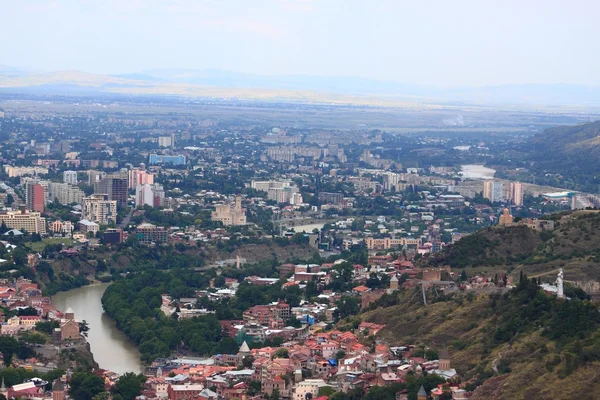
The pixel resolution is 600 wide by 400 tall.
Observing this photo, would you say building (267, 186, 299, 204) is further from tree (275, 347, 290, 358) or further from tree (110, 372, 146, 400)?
tree (110, 372, 146, 400)

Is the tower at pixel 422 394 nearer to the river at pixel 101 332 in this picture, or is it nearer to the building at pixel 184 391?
the building at pixel 184 391

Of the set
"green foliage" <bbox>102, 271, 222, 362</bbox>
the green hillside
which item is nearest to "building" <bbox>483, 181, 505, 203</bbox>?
"green foliage" <bbox>102, 271, 222, 362</bbox>

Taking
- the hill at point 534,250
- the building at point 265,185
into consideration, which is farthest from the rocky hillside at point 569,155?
the hill at point 534,250

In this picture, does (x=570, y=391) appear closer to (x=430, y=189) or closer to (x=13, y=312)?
(x=13, y=312)

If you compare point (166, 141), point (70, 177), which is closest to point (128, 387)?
point (70, 177)

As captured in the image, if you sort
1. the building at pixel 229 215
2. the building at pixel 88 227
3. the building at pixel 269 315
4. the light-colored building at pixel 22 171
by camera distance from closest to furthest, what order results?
the building at pixel 269 315, the building at pixel 88 227, the building at pixel 229 215, the light-colored building at pixel 22 171

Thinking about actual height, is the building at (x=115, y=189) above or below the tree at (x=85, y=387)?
below
